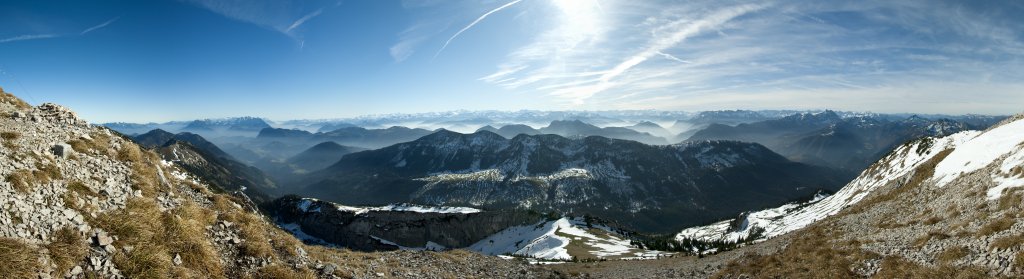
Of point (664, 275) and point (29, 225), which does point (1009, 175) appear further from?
point (29, 225)

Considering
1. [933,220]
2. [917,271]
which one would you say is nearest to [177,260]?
[917,271]

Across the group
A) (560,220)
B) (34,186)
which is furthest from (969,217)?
(560,220)

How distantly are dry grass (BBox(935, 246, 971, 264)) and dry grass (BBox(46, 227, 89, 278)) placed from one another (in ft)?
120

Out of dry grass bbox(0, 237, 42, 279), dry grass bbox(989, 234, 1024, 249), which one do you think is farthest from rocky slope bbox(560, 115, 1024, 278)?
dry grass bbox(0, 237, 42, 279)

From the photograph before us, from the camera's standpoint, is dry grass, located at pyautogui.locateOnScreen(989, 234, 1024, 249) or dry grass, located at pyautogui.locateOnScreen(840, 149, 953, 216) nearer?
dry grass, located at pyautogui.locateOnScreen(989, 234, 1024, 249)

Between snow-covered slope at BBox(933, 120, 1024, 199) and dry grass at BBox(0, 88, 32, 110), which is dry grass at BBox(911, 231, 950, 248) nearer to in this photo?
snow-covered slope at BBox(933, 120, 1024, 199)

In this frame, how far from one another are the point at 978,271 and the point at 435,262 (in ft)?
102

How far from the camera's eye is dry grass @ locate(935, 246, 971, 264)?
75.2 feet

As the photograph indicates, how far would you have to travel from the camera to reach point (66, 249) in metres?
11.8

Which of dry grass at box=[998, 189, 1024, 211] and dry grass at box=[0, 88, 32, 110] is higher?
dry grass at box=[0, 88, 32, 110]

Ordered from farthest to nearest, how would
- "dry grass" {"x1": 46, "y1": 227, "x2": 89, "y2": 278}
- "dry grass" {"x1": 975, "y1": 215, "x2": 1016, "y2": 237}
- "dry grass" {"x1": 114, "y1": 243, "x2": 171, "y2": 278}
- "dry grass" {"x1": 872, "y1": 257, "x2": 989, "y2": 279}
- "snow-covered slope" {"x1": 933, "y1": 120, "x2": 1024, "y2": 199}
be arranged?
"snow-covered slope" {"x1": 933, "y1": 120, "x2": 1024, "y2": 199} → "dry grass" {"x1": 975, "y1": 215, "x2": 1016, "y2": 237} → "dry grass" {"x1": 872, "y1": 257, "x2": 989, "y2": 279} → "dry grass" {"x1": 114, "y1": 243, "x2": 171, "y2": 278} → "dry grass" {"x1": 46, "y1": 227, "x2": 89, "y2": 278}

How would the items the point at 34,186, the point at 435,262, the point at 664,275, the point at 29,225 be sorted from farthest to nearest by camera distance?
the point at 664,275 < the point at 435,262 < the point at 34,186 < the point at 29,225

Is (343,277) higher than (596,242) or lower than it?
higher

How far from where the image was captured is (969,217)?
29.1 metres
